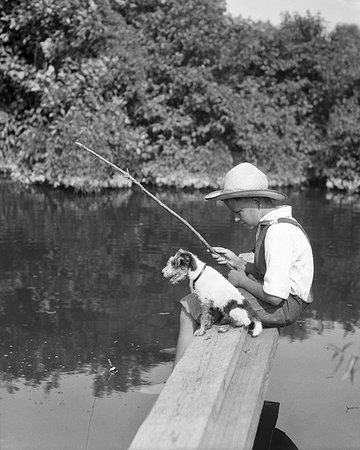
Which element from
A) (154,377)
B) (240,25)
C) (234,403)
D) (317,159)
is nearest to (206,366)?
(234,403)

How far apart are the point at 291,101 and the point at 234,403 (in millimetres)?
17398

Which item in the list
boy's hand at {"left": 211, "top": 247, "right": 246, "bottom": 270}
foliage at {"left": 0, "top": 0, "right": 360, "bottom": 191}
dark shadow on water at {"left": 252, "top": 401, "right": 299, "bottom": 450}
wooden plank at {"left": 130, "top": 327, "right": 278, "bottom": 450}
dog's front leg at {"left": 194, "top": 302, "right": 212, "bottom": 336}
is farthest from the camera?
foliage at {"left": 0, "top": 0, "right": 360, "bottom": 191}

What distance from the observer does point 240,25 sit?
1952cm

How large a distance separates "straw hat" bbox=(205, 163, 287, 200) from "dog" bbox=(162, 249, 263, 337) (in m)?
0.41

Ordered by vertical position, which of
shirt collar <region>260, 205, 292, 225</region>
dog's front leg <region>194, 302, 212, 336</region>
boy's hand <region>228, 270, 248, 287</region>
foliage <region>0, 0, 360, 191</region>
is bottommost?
dog's front leg <region>194, 302, 212, 336</region>

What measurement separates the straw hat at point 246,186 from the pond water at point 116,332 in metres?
1.06

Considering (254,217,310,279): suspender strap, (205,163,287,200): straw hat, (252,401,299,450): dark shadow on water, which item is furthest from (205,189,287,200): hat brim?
(252,401,299,450): dark shadow on water

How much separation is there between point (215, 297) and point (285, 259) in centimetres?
42

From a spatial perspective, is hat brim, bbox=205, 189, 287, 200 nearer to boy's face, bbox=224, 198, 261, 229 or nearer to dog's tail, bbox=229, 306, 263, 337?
boy's face, bbox=224, 198, 261, 229

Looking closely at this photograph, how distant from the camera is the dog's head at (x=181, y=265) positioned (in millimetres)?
4160

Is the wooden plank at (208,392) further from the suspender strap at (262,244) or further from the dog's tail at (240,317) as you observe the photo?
the suspender strap at (262,244)

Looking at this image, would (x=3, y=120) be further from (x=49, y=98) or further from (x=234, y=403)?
(x=234, y=403)

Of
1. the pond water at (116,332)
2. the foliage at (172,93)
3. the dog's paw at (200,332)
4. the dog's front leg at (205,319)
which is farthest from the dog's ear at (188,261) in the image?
the foliage at (172,93)

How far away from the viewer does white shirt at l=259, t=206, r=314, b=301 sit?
3922mm
